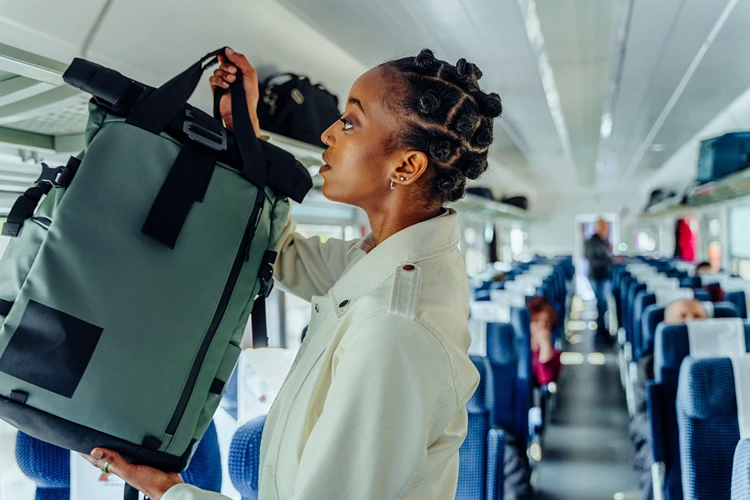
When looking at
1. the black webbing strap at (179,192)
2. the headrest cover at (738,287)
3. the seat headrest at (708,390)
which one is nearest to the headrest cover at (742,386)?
the seat headrest at (708,390)

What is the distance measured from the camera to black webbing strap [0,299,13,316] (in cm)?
117

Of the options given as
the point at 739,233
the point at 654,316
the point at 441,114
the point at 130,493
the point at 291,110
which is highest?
the point at 739,233

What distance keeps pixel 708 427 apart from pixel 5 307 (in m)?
2.44

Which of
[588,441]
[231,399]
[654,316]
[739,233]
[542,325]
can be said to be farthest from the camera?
[739,233]

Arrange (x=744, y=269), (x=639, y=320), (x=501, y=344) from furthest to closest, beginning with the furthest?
(x=744, y=269), (x=639, y=320), (x=501, y=344)

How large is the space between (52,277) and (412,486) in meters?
0.78

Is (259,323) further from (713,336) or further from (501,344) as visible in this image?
(713,336)

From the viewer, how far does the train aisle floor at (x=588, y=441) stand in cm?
453

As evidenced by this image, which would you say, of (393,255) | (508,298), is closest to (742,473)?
(393,255)

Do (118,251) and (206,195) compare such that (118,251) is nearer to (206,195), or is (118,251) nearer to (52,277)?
(52,277)

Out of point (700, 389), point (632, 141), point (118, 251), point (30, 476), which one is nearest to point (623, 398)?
point (632, 141)

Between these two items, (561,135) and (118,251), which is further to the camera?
(561,135)

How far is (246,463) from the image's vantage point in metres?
1.63

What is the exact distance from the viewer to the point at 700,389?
8.11 feet
